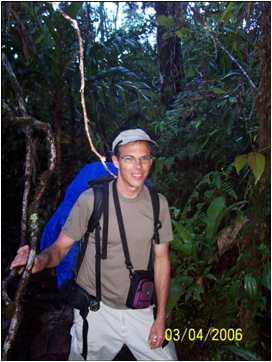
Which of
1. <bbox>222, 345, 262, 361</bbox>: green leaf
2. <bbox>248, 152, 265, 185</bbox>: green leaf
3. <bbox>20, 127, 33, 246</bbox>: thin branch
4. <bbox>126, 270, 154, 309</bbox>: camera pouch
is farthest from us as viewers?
<bbox>222, 345, 262, 361</bbox>: green leaf

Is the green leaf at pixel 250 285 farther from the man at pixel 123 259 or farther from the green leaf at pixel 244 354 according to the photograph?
the man at pixel 123 259

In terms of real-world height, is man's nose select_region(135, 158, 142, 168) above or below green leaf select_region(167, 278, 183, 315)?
above

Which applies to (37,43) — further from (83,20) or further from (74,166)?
(74,166)

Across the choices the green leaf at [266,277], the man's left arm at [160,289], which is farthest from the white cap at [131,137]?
the green leaf at [266,277]

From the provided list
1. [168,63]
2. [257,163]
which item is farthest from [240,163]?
[168,63]

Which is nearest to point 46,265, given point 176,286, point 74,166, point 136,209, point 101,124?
point 136,209

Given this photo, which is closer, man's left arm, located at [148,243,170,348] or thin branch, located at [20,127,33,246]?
thin branch, located at [20,127,33,246]

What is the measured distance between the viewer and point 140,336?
213 centimetres

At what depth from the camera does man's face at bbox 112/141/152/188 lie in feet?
6.79

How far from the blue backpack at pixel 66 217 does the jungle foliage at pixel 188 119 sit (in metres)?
0.53

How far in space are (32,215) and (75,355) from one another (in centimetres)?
84

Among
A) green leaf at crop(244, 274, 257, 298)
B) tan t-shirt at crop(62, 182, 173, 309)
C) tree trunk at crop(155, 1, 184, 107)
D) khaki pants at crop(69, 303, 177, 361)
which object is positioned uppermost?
tree trunk at crop(155, 1, 184, 107)

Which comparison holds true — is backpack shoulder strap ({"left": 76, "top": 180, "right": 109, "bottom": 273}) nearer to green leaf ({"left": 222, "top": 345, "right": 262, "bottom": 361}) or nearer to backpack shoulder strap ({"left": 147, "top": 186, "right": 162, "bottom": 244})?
backpack shoulder strap ({"left": 147, "top": 186, "right": 162, "bottom": 244})
